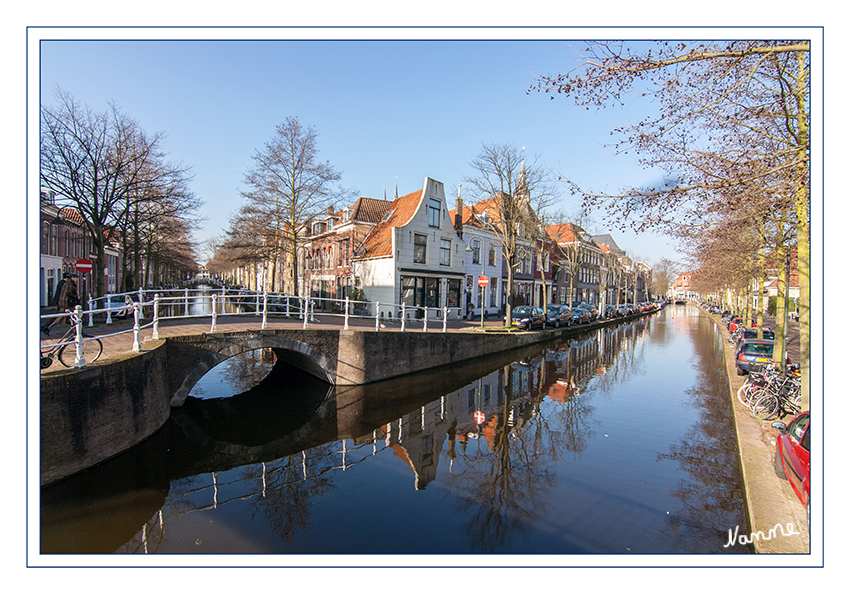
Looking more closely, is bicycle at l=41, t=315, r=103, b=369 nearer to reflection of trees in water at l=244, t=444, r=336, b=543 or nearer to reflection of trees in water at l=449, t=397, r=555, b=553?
reflection of trees in water at l=244, t=444, r=336, b=543

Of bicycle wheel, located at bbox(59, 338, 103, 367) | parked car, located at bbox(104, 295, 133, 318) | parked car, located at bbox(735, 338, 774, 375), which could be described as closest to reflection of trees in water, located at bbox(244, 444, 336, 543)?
bicycle wheel, located at bbox(59, 338, 103, 367)

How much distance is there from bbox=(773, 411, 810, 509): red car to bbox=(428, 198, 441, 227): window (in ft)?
69.0

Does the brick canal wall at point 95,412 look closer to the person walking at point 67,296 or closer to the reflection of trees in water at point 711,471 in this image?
the person walking at point 67,296

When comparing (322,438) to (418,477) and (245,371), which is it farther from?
(245,371)

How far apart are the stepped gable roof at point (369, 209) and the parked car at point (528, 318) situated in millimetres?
11460

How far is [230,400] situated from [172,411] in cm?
185

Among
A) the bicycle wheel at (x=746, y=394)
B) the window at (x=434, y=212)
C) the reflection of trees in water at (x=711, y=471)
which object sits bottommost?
the reflection of trees in water at (x=711, y=471)

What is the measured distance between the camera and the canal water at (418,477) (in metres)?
5.84

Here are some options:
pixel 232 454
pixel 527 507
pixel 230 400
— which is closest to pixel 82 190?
pixel 230 400

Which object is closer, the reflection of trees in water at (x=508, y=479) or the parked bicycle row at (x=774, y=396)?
the reflection of trees in water at (x=508, y=479)

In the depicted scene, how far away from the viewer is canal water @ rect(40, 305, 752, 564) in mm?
5836

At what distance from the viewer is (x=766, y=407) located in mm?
9352

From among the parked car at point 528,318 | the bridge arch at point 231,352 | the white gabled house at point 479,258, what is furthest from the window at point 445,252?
the bridge arch at point 231,352

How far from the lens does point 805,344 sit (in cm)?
823
